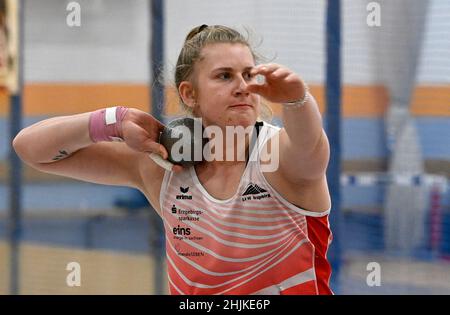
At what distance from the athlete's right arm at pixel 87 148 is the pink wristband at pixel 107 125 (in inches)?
0.6

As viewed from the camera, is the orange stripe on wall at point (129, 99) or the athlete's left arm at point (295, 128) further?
the orange stripe on wall at point (129, 99)

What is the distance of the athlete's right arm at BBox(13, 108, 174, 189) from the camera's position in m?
1.96

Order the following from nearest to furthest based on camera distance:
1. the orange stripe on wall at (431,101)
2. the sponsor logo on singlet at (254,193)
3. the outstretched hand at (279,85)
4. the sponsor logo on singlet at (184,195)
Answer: the outstretched hand at (279,85) → the sponsor logo on singlet at (254,193) → the sponsor logo on singlet at (184,195) → the orange stripe on wall at (431,101)

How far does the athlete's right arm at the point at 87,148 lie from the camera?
6.42ft

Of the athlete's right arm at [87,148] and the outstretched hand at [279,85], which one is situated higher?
the outstretched hand at [279,85]

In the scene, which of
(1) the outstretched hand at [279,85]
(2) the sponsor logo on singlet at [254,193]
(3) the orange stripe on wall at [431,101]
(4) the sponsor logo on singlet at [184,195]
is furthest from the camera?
(3) the orange stripe on wall at [431,101]

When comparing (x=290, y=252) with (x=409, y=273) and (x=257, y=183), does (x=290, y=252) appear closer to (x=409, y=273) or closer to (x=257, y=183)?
(x=257, y=183)

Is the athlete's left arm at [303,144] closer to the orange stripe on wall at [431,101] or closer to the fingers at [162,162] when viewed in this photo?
the fingers at [162,162]

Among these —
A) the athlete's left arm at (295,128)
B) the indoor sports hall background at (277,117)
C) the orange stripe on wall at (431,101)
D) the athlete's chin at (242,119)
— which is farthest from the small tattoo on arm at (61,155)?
the orange stripe on wall at (431,101)

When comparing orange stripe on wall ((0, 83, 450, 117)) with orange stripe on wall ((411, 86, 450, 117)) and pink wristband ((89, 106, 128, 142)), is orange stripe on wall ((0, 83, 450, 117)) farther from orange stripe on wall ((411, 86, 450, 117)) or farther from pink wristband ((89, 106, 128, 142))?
pink wristband ((89, 106, 128, 142))

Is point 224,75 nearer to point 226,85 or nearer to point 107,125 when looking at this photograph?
point 226,85

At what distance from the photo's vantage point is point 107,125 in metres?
1.96

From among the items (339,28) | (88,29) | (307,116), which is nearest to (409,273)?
(339,28)

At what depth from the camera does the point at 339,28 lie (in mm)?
3691
